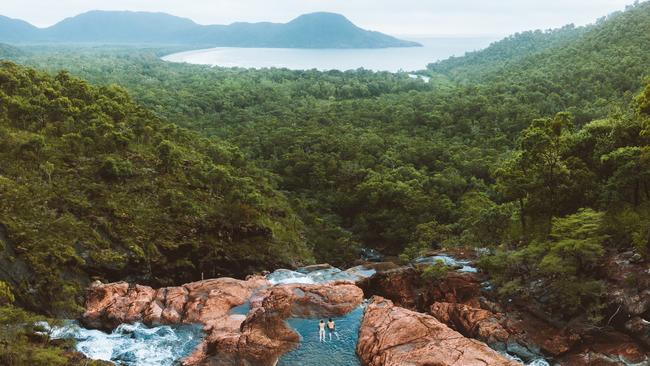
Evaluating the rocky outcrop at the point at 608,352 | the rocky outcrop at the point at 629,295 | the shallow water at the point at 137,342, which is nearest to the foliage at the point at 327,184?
the rocky outcrop at the point at 629,295

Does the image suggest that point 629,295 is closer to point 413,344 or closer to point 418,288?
point 413,344

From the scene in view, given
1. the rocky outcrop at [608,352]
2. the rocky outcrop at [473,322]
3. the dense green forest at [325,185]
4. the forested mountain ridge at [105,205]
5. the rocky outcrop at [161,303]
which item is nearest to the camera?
the rocky outcrop at [608,352]

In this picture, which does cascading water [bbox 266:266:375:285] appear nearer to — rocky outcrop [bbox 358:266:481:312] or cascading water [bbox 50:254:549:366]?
rocky outcrop [bbox 358:266:481:312]

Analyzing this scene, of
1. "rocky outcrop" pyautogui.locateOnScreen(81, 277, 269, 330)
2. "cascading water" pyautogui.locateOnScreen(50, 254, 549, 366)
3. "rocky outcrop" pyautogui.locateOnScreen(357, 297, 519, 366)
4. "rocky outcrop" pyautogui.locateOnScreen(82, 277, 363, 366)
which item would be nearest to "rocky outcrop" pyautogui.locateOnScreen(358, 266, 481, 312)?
"rocky outcrop" pyautogui.locateOnScreen(82, 277, 363, 366)

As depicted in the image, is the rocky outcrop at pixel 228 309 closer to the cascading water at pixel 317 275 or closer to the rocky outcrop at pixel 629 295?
the cascading water at pixel 317 275

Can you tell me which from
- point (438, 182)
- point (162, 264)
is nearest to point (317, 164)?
point (438, 182)

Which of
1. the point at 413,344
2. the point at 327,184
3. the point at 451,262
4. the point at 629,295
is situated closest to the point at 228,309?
the point at 413,344

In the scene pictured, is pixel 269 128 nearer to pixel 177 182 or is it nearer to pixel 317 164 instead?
pixel 317 164
